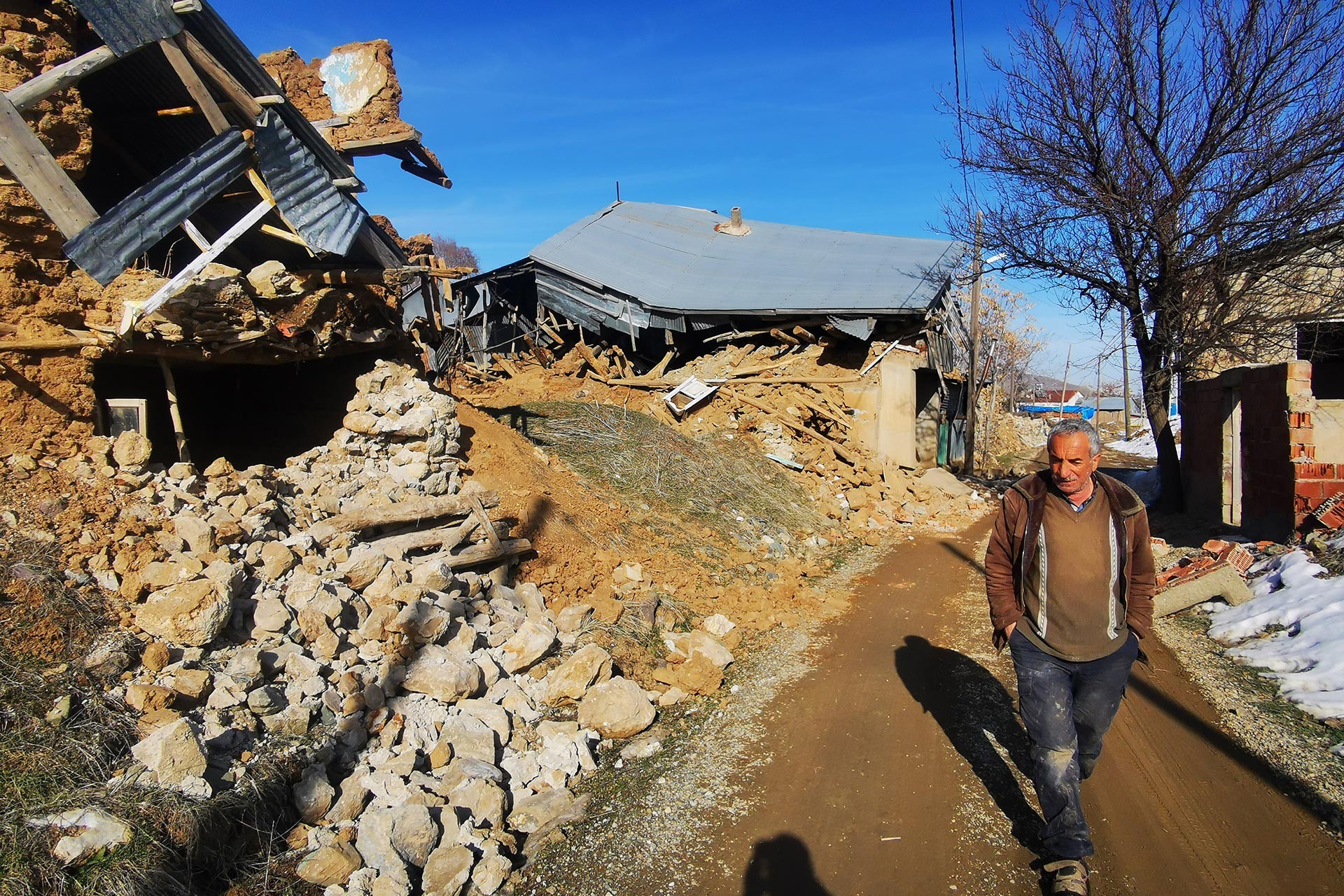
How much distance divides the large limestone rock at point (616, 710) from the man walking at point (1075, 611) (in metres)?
2.48

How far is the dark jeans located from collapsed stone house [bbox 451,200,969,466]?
1137 cm

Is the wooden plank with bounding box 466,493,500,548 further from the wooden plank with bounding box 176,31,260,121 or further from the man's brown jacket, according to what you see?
the man's brown jacket

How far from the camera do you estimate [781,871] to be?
361 centimetres

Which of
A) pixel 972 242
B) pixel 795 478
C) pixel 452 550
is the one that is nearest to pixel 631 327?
pixel 795 478

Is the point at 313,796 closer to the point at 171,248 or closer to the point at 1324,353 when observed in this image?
the point at 171,248

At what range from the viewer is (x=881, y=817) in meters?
3.98

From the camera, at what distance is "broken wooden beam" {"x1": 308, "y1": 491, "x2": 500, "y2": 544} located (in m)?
5.65

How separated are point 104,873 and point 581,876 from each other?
75.6 inches

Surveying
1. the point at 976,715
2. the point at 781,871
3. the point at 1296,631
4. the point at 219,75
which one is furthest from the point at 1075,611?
the point at 219,75

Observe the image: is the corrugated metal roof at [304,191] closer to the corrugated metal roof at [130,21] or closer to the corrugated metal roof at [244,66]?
the corrugated metal roof at [244,66]

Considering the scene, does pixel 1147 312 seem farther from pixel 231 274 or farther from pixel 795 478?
pixel 231 274

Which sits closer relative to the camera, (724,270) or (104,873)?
(104,873)

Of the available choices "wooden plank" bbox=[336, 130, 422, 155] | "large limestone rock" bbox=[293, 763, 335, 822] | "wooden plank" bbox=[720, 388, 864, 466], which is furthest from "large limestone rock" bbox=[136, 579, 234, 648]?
"wooden plank" bbox=[720, 388, 864, 466]

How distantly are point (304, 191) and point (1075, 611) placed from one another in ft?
22.5
